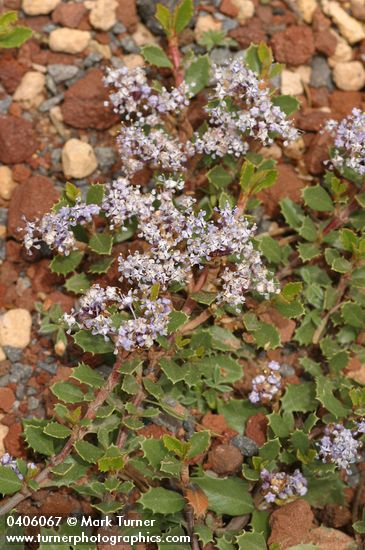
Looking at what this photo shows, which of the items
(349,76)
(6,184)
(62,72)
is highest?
(349,76)

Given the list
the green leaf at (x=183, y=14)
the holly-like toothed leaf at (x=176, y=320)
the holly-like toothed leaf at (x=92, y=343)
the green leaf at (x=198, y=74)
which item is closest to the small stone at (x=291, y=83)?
the green leaf at (x=198, y=74)

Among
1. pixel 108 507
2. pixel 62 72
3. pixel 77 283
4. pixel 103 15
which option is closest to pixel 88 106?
pixel 62 72

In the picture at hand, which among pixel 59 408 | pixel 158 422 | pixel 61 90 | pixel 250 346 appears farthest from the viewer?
pixel 61 90

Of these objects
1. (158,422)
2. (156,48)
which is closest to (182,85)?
(156,48)

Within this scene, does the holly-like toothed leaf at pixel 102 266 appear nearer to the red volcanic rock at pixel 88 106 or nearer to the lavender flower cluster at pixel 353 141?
the red volcanic rock at pixel 88 106

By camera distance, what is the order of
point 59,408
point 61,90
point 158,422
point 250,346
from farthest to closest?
point 61,90, point 250,346, point 158,422, point 59,408

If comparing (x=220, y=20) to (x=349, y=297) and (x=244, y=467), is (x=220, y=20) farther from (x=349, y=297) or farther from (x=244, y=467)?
(x=244, y=467)

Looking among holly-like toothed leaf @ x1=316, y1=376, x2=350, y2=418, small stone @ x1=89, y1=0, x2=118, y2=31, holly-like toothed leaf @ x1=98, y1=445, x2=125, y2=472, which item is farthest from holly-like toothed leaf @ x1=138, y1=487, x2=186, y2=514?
small stone @ x1=89, y1=0, x2=118, y2=31

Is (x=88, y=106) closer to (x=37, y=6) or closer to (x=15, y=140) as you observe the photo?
(x=15, y=140)
